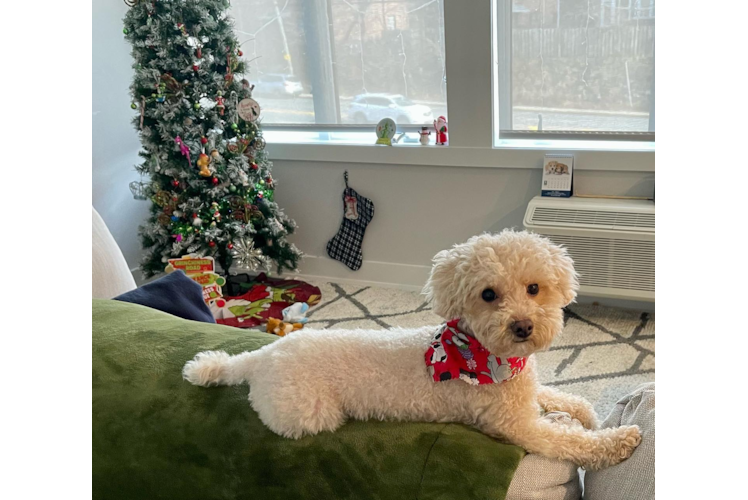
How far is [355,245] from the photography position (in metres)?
3.71

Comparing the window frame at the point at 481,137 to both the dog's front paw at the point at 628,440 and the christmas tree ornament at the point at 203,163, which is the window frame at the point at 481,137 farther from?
the dog's front paw at the point at 628,440

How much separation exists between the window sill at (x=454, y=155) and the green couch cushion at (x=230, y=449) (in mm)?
2068

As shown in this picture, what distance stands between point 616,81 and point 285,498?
8.66ft

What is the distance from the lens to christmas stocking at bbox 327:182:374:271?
363 centimetres

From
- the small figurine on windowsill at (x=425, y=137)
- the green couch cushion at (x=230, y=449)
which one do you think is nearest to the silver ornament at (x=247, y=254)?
the small figurine on windowsill at (x=425, y=137)

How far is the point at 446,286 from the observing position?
47.2 inches

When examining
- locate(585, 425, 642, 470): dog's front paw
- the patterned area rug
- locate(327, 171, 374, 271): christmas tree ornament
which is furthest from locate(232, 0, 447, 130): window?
locate(585, 425, 642, 470): dog's front paw

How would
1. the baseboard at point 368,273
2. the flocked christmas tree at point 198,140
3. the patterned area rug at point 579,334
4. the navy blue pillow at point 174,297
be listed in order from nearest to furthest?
the navy blue pillow at point 174,297, the patterned area rug at point 579,334, the flocked christmas tree at point 198,140, the baseboard at point 368,273

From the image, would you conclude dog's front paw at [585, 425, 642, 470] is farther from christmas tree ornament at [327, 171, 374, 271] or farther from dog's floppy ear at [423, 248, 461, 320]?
christmas tree ornament at [327, 171, 374, 271]

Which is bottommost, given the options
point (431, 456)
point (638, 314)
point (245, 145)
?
point (638, 314)

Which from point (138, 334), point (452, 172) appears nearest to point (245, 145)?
point (452, 172)

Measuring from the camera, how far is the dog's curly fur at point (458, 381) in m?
1.11
